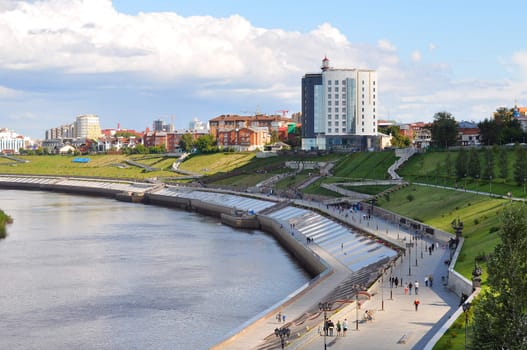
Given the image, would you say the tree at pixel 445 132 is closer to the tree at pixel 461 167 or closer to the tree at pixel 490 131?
the tree at pixel 490 131

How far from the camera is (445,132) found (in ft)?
423

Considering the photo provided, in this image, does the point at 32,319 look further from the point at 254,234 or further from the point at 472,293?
the point at 254,234

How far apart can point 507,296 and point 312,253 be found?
40.3m

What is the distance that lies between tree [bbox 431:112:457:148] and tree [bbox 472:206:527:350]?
103m

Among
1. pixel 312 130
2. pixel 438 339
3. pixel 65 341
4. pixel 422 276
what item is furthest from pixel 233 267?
pixel 312 130

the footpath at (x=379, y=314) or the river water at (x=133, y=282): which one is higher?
the footpath at (x=379, y=314)

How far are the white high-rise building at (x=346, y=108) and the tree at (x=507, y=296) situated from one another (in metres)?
137

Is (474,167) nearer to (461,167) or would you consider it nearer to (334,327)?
(461,167)

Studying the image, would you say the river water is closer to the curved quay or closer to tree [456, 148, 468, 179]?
the curved quay

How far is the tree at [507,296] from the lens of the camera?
26.6 metres

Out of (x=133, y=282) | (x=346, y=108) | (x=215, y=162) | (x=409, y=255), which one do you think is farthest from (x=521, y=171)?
(x=215, y=162)

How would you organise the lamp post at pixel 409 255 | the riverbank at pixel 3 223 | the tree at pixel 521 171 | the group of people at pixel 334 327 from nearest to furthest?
the group of people at pixel 334 327
the lamp post at pixel 409 255
the tree at pixel 521 171
the riverbank at pixel 3 223

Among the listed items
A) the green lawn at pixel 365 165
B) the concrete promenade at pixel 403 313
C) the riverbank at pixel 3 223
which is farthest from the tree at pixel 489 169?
the riverbank at pixel 3 223

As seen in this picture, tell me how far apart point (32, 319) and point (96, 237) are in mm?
40397
